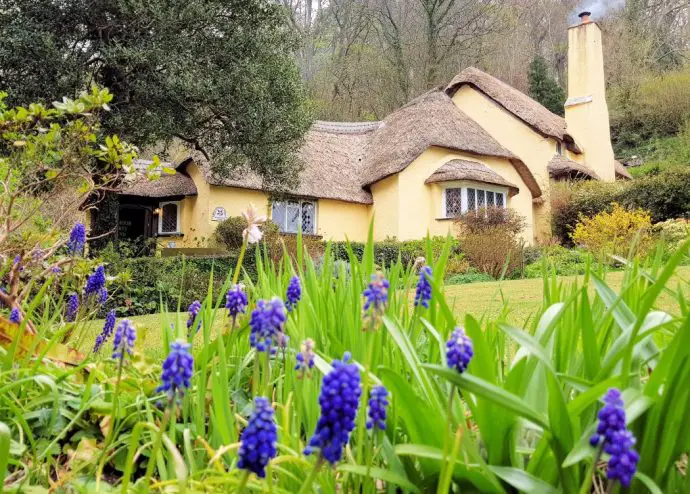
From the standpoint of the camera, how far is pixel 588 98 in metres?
23.6

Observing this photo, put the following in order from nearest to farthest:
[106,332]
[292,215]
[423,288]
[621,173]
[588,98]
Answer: [423,288] → [106,332] → [292,215] → [588,98] → [621,173]

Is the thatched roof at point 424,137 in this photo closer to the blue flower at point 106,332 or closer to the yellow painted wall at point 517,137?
the yellow painted wall at point 517,137

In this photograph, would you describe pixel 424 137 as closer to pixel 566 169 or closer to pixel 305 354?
pixel 566 169

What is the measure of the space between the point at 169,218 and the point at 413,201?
968 centimetres

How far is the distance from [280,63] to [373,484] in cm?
1347

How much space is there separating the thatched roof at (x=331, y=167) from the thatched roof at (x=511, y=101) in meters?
4.46

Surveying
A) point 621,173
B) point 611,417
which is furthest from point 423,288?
point 621,173

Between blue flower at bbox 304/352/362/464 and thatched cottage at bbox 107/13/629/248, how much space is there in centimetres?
1679

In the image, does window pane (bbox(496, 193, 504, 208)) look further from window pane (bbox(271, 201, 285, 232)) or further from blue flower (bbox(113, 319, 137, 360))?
blue flower (bbox(113, 319, 137, 360))

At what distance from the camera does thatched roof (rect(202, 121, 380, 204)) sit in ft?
63.4

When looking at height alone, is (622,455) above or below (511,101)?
below

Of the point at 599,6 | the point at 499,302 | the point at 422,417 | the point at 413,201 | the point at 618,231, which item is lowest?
the point at 499,302

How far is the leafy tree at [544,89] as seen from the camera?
31.6 m

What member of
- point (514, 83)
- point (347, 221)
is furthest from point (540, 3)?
point (347, 221)
